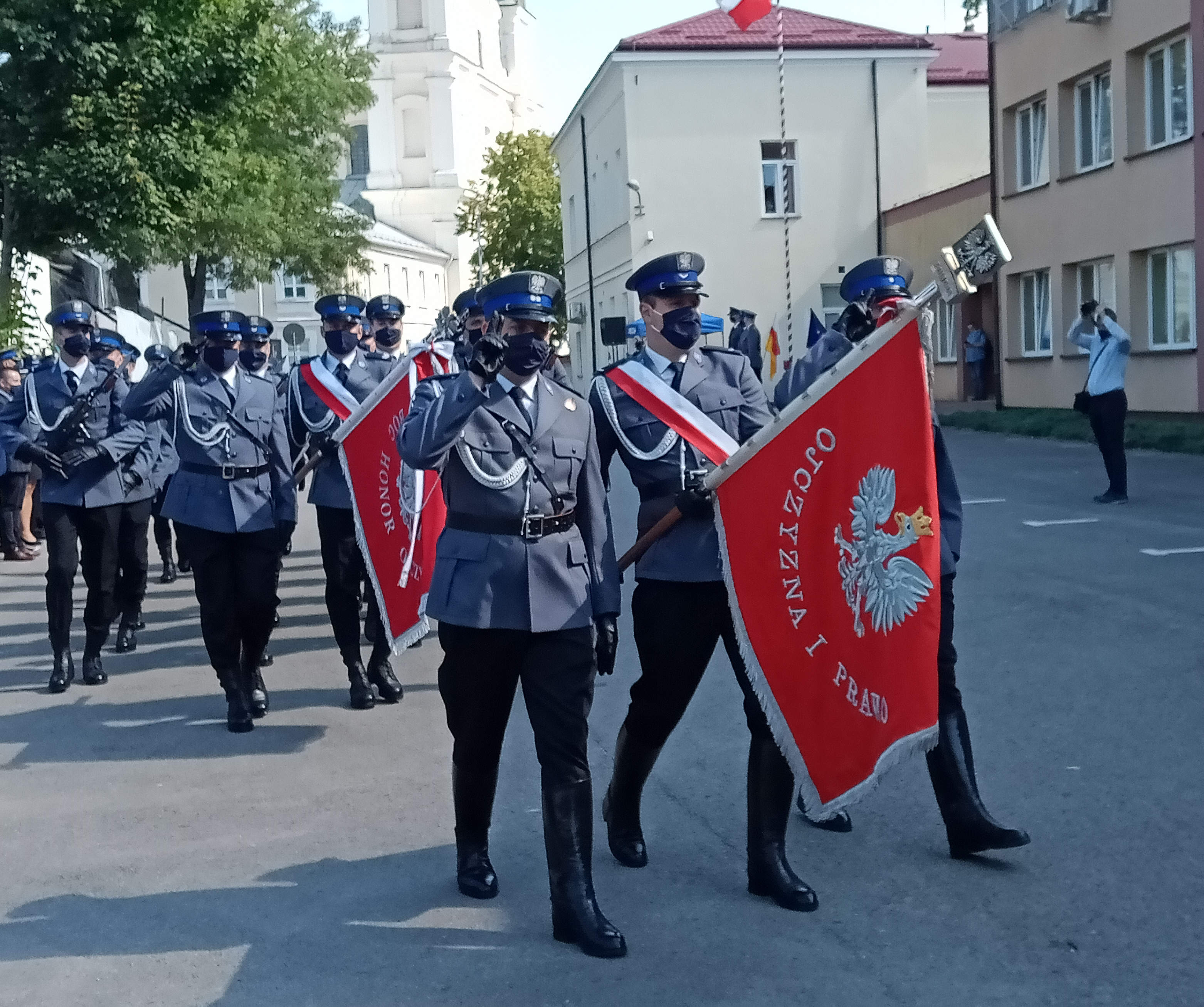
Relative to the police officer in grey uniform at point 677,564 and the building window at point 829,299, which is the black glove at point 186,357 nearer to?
the police officer in grey uniform at point 677,564

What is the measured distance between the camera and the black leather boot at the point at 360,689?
8.29m

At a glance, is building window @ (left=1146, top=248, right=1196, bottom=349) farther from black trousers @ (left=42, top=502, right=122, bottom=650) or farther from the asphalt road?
black trousers @ (left=42, top=502, right=122, bottom=650)

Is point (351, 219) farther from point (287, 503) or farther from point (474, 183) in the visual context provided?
point (287, 503)

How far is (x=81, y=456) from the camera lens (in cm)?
923

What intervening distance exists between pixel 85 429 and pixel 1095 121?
23031 millimetres

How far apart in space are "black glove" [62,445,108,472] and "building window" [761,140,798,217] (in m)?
35.0

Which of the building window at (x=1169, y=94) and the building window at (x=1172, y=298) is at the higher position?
the building window at (x=1169, y=94)

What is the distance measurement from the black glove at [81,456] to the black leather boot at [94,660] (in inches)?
37.6

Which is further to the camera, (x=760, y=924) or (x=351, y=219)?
(x=351, y=219)

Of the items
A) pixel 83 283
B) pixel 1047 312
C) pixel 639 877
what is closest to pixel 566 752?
pixel 639 877

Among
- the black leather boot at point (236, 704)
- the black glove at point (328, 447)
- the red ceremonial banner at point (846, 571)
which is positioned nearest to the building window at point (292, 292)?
the black glove at point (328, 447)

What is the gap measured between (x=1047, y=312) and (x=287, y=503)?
2478 centimetres

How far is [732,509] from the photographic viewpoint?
5117 millimetres

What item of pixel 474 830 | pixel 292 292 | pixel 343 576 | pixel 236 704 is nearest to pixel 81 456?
pixel 343 576
